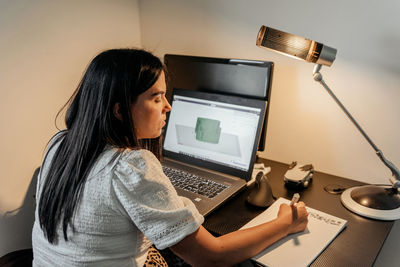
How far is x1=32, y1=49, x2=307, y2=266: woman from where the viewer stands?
72 centimetres

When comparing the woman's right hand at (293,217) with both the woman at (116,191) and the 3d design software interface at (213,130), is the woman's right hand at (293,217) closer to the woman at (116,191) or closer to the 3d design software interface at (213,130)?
the woman at (116,191)

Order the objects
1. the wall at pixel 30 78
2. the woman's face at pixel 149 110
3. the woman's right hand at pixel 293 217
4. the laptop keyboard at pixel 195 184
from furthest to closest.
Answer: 1. the wall at pixel 30 78
2. the laptop keyboard at pixel 195 184
3. the woman's right hand at pixel 293 217
4. the woman's face at pixel 149 110

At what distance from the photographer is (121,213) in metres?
0.73

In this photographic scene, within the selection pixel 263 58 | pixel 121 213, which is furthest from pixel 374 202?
pixel 121 213

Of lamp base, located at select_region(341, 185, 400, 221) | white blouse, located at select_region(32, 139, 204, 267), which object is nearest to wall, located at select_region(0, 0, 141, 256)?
white blouse, located at select_region(32, 139, 204, 267)

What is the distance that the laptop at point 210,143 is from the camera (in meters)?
1.17

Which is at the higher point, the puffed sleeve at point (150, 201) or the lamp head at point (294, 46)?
the lamp head at point (294, 46)

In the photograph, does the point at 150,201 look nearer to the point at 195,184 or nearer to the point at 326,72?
the point at 195,184

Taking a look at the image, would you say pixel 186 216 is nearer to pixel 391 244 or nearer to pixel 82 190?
pixel 82 190

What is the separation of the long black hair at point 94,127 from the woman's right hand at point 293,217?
0.45 metres

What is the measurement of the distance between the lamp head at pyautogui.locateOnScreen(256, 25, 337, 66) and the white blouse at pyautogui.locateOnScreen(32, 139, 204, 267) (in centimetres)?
50

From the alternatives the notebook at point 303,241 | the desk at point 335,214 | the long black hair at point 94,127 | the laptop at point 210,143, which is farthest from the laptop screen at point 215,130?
the long black hair at point 94,127

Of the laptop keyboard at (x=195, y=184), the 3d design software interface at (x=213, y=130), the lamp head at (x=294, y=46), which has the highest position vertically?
the lamp head at (x=294, y=46)

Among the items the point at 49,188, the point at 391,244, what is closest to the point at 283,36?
the point at 49,188
